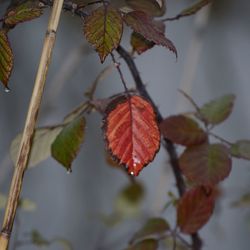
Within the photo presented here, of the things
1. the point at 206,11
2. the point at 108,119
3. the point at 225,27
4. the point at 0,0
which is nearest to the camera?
the point at 108,119

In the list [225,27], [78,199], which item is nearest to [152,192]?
[78,199]

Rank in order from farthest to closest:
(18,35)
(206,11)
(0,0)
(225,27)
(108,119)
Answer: (225,27) → (18,35) → (206,11) → (0,0) → (108,119)

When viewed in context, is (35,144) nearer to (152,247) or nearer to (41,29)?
(152,247)

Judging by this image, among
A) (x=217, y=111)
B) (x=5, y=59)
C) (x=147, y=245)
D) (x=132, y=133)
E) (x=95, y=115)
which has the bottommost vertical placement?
(x=95, y=115)

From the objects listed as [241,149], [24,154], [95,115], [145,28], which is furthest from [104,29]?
[95,115]

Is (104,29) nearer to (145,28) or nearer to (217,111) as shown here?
(145,28)

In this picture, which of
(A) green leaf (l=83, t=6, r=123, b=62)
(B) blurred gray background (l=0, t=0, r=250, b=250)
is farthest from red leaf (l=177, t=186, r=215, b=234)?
(B) blurred gray background (l=0, t=0, r=250, b=250)

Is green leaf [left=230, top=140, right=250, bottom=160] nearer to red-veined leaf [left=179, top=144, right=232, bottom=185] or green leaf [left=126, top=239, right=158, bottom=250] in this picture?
red-veined leaf [left=179, top=144, right=232, bottom=185]
